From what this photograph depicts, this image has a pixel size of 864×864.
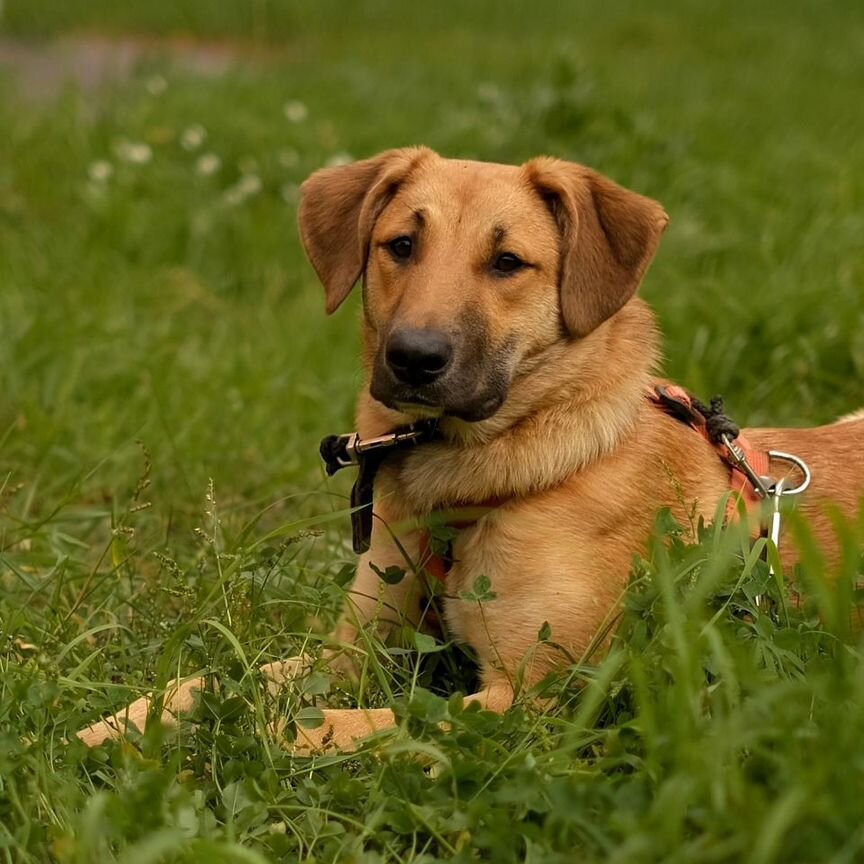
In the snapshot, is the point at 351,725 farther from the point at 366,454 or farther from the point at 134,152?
the point at 134,152

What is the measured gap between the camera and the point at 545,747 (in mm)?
2805

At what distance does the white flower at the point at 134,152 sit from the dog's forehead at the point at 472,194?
4.31 metres

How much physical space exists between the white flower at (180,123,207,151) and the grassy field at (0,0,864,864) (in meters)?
0.07

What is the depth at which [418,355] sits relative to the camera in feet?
10.7

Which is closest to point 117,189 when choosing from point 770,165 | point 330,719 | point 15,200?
point 15,200

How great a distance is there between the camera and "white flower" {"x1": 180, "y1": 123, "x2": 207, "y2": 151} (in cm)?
795

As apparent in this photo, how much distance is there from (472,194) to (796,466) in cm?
117

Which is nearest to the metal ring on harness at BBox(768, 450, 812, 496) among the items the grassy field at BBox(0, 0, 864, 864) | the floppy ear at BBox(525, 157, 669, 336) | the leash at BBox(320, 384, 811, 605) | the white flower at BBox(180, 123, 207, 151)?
the leash at BBox(320, 384, 811, 605)

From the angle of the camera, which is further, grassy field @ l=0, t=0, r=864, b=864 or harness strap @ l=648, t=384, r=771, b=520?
harness strap @ l=648, t=384, r=771, b=520

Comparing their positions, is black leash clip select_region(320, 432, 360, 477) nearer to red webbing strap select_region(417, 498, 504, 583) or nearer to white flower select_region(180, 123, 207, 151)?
red webbing strap select_region(417, 498, 504, 583)

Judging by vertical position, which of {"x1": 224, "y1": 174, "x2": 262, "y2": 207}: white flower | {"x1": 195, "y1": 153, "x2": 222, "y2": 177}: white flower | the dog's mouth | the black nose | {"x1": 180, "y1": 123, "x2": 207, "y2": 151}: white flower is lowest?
{"x1": 224, "y1": 174, "x2": 262, "y2": 207}: white flower

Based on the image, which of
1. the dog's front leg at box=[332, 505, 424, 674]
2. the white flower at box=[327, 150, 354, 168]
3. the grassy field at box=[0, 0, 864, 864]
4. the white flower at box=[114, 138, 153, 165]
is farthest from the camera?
the white flower at box=[327, 150, 354, 168]

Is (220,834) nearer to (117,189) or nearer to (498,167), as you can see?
(498,167)

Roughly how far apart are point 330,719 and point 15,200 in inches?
209
